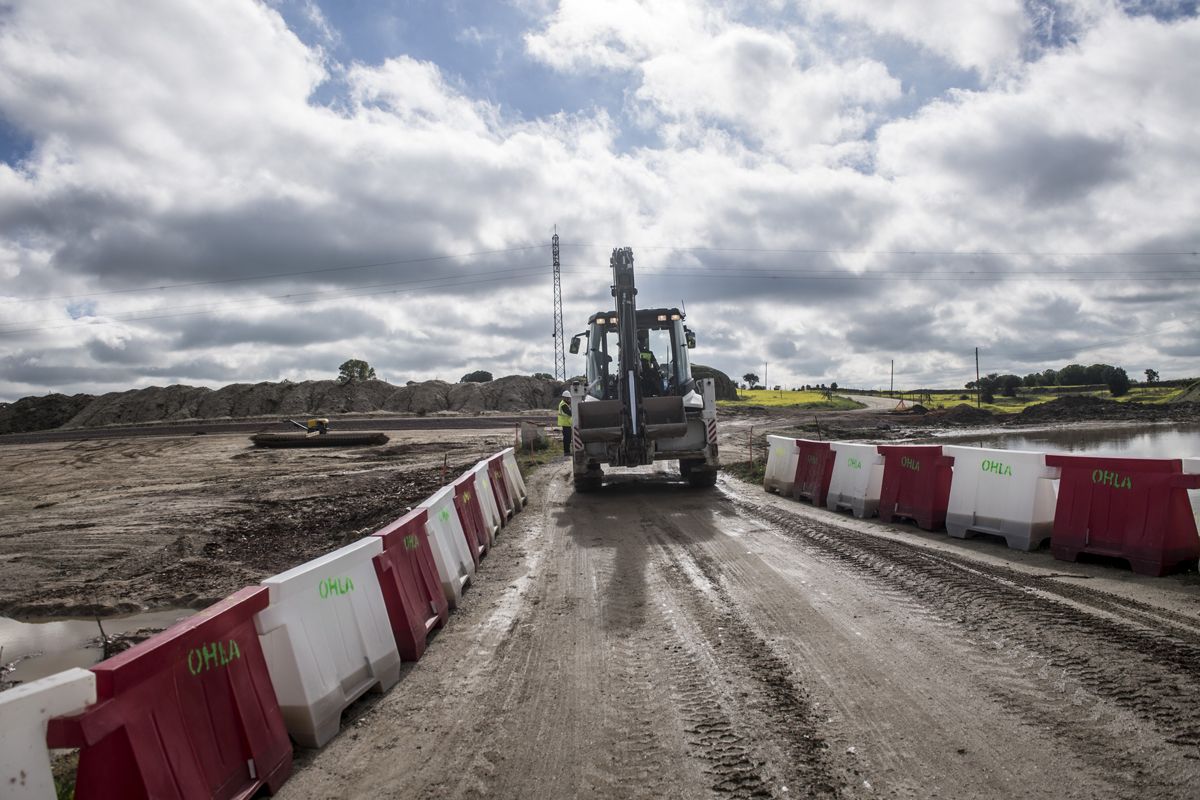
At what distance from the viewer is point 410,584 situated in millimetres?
5738

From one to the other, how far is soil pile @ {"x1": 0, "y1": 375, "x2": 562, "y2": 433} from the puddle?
5873cm

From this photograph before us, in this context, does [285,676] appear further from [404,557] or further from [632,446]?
[632,446]

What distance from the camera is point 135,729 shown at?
2938mm

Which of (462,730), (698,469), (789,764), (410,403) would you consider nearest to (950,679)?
(789,764)

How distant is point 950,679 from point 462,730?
295cm

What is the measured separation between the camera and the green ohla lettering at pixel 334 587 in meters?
4.40

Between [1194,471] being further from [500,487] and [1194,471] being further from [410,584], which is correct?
[500,487]

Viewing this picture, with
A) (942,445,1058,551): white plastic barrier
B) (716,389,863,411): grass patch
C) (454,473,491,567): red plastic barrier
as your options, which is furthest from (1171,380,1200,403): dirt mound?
(454,473,491,567): red plastic barrier

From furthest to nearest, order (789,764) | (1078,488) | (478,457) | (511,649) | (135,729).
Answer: (478,457), (1078,488), (511,649), (789,764), (135,729)

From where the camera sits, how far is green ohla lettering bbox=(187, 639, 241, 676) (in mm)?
3381

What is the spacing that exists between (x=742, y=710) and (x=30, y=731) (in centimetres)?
333

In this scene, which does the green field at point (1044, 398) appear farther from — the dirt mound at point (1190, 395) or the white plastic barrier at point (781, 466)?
the white plastic barrier at point (781, 466)

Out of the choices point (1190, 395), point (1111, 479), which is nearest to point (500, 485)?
point (1111, 479)

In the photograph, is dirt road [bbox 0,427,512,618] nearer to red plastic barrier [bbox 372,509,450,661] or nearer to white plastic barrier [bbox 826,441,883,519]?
red plastic barrier [bbox 372,509,450,661]
